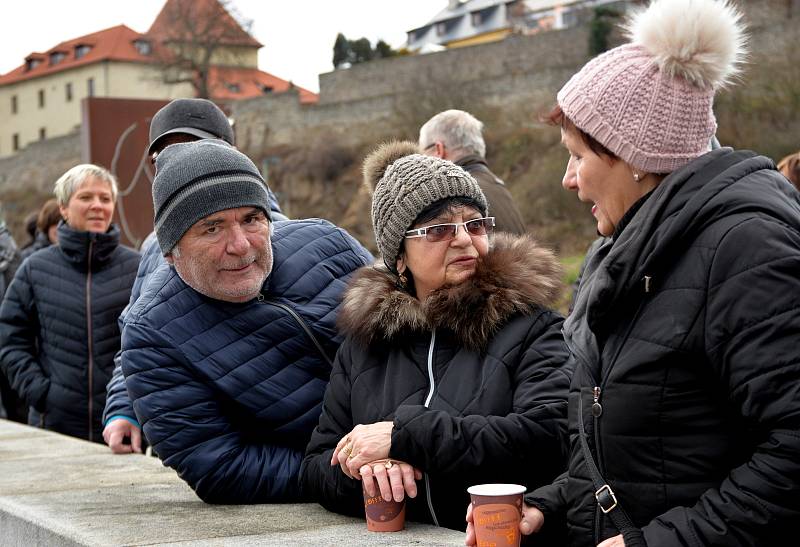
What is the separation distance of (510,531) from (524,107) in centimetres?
3687

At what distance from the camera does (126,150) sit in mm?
9688

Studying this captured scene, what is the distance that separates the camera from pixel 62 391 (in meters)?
6.19

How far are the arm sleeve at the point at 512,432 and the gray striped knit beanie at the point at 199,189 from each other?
0.99m

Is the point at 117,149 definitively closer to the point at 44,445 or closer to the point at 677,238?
the point at 44,445

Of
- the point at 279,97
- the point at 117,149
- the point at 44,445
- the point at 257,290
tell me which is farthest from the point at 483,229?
the point at 279,97

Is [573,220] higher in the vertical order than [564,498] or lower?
lower

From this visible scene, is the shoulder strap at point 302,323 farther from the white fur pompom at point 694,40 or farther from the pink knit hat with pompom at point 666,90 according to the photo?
the white fur pompom at point 694,40

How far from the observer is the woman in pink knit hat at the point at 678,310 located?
2.11m

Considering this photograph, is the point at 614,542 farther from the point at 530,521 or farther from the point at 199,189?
the point at 199,189

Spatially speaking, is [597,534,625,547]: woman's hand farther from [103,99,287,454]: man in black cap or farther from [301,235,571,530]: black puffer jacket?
[103,99,287,454]: man in black cap

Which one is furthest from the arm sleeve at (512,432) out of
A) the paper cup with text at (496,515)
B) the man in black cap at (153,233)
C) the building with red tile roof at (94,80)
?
the building with red tile roof at (94,80)

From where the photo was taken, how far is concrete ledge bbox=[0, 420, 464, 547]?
10.3 feet

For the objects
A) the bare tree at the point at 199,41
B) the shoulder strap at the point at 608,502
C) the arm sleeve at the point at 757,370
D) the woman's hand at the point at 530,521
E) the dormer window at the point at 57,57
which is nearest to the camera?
the arm sleeve at the point at 757,370

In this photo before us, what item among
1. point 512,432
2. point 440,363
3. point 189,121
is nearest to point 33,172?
point 189,121
